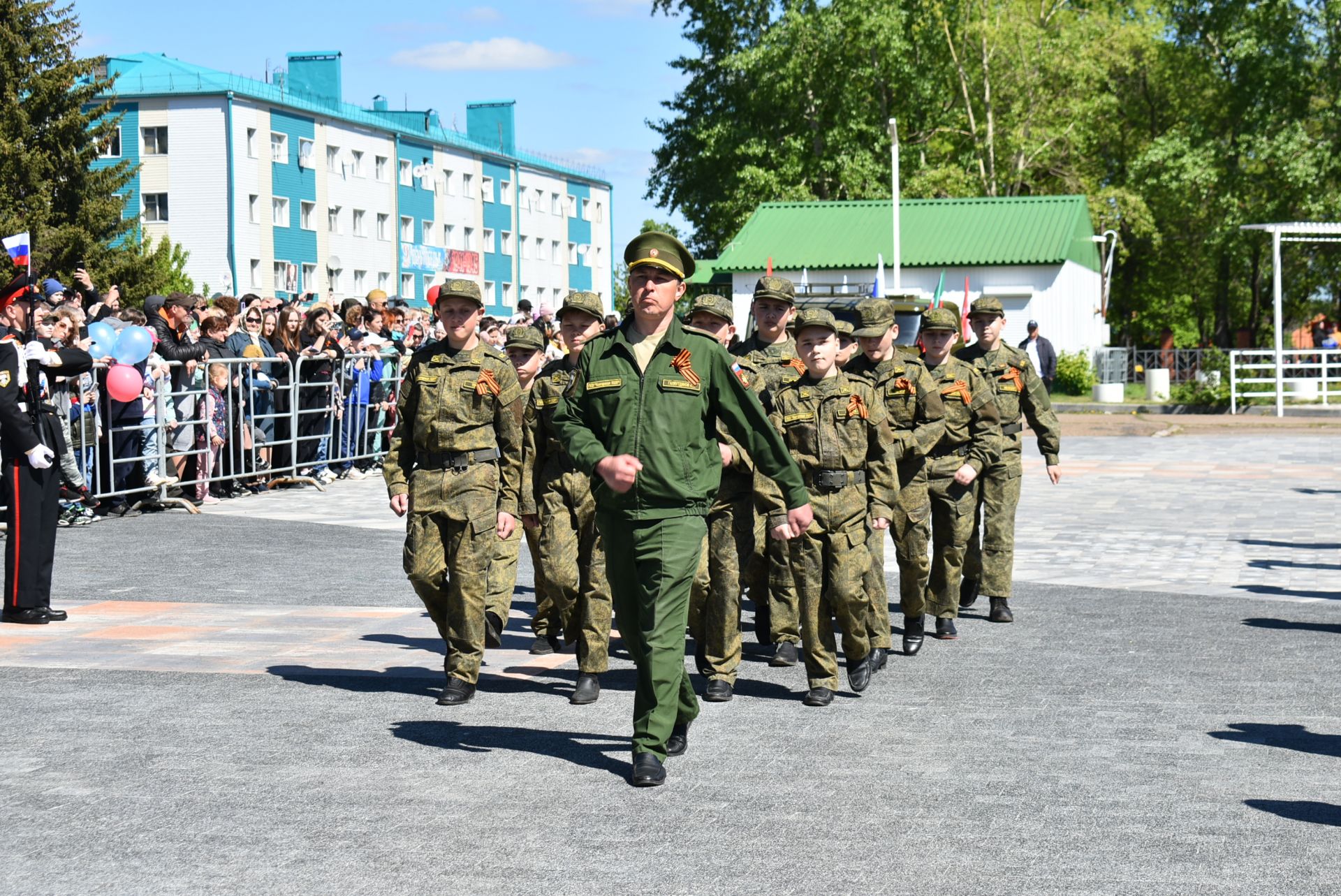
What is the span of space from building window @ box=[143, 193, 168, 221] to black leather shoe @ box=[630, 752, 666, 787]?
6464cm

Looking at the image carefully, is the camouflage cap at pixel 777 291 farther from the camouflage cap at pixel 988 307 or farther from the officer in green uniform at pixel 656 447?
the officer in green uniform at pixel 656 447

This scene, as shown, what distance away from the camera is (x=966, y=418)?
9531 mm

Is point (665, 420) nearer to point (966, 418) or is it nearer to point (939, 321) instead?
point (939, 321)

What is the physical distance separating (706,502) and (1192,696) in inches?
109

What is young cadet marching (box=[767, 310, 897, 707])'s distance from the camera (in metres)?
7.88

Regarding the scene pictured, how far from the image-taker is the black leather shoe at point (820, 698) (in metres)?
7.64

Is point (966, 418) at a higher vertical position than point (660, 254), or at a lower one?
lower

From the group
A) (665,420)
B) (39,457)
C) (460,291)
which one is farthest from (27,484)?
(665,420)

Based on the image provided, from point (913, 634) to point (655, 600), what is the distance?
3229 mm

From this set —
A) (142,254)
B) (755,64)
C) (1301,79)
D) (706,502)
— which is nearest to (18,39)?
(142,254)

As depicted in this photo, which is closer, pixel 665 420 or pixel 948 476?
pixel 665 420

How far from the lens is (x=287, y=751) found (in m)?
6.64

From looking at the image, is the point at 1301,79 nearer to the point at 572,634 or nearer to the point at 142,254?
the point at 142,254

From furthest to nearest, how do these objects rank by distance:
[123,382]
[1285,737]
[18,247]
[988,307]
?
[123,382], [18,247], [988,307], [1285,737]
